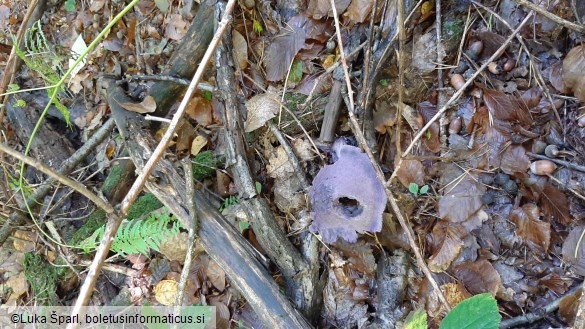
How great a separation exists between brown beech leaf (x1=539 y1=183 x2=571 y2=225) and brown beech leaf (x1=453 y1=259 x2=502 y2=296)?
0.36 meters

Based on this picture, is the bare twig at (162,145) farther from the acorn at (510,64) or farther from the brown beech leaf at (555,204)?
the brown beech leaf at (555,204)

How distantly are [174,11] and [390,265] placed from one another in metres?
2.21

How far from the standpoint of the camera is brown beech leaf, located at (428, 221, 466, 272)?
1921 mm

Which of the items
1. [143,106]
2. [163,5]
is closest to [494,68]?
[143,106]

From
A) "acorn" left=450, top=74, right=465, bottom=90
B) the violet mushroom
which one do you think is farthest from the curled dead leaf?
"acorn" left=450, top=74, right=465, bottom=90

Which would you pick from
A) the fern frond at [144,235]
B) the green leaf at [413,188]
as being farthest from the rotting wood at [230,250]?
the green leaf at [413,188]

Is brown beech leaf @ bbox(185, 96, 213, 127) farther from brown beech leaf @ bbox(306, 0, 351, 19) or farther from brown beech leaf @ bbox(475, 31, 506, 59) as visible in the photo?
brown beech leaf @ bbox(475, 31, 506, 59)

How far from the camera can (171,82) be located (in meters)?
2.47

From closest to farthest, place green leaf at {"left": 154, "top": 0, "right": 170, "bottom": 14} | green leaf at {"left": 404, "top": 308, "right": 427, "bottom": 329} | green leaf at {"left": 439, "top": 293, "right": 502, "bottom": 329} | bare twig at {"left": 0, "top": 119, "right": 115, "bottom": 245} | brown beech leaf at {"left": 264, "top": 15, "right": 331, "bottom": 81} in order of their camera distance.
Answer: green leaf at {"left": 439, "top": 293, "right": 502, "bottom": 329}, green leaf at {"left": 404, "top": 308, "right": 427, "bottom": 329}, brown beech leaf at {"left": 264, "top": 15, "right": 331, "bottom": 81}, bare twig at {"left": 0, "top": 119, "right": 115, "bottom": 245}, green leaf at {"left": 154, "top": 0, "right": 170, "bottom": 14}

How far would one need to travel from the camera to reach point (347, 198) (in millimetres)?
2088

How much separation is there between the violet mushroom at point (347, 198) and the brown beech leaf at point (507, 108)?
64cm

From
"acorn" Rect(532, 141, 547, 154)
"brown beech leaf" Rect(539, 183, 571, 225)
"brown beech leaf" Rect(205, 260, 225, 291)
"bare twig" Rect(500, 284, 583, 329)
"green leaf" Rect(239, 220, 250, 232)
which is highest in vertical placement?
"acorn" Rect(532, 141, 547, 154)

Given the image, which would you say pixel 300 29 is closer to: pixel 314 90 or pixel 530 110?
→ pixel 314 90

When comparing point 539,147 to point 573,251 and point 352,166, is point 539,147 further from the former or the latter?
point 352,166
